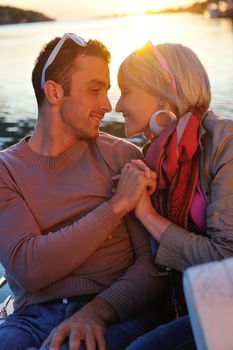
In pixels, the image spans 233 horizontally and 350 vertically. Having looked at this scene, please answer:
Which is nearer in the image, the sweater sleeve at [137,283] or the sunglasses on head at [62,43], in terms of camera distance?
the sweater sleeve at [137,283]

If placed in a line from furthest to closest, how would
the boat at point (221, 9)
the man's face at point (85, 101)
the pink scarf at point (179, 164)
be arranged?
Answer: 1. the boat at point (221, 9)
2. the man's face at point (85, 101)
3. the pink scarf at point (179, 164)

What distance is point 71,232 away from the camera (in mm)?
1783

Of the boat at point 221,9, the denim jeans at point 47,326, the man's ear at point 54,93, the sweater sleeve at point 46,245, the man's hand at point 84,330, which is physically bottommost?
the boat at point 221,9

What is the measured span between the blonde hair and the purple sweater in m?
0.29

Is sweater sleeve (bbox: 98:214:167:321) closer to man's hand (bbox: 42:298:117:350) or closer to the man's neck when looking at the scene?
man's hand (bbox: 42:298:117:350)

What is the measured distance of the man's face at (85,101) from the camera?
6.77 feet

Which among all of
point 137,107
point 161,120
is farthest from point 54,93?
point 161,120

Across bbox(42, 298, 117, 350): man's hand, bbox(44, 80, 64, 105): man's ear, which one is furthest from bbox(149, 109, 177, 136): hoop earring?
bbox(42, 298, 117, 350): man's hand

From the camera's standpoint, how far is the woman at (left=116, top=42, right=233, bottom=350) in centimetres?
170

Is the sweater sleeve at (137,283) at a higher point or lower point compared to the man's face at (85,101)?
lower

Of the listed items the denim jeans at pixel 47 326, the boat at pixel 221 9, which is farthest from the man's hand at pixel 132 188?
the boat at pixel 221 9

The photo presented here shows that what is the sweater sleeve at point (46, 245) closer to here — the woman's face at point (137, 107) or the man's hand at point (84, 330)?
the man's hand at point (84, 330)

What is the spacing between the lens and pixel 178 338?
4.90ft

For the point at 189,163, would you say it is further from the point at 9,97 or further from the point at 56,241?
the point at 9,97
